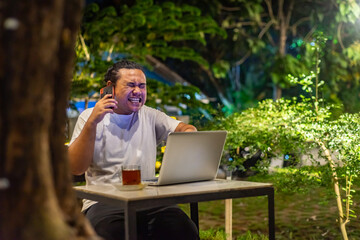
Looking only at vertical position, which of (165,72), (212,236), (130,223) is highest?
(165,72)

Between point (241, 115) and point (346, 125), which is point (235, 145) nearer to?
point (241, 115)

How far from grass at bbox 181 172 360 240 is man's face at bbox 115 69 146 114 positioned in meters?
1.76

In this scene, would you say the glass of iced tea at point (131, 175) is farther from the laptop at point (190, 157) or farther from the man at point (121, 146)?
the man at point (121, 146)

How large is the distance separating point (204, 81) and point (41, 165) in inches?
855

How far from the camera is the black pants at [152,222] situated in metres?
2.89

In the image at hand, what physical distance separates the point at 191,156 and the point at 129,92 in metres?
0.78

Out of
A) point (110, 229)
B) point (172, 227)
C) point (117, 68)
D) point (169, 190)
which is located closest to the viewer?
point (169, 190)

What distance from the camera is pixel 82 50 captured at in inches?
324

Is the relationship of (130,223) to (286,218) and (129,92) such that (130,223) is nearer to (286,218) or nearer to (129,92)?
(129,92)

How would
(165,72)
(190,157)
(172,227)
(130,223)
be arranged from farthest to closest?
1. (165,72)
2. (172,227)
3. (190,157)
4. (130,223)

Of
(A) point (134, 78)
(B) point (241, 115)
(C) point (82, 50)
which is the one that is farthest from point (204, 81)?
(A) point (134, 78)

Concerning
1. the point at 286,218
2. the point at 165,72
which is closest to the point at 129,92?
the point at 286,218

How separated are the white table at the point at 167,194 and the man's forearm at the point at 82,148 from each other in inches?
13.5

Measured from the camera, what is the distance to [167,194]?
7.72 feet
